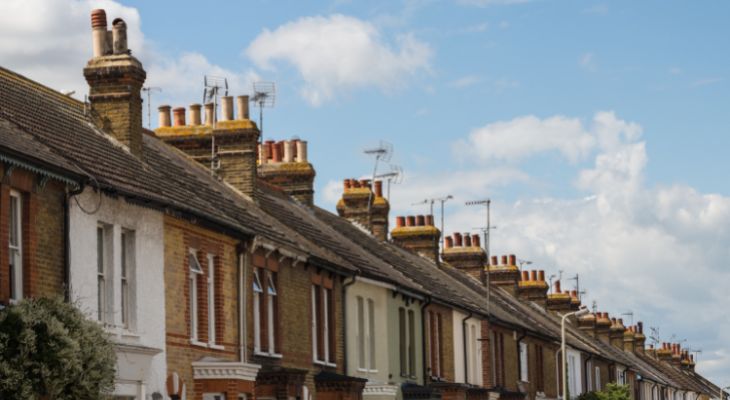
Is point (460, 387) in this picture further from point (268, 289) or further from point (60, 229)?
point (60, 229)

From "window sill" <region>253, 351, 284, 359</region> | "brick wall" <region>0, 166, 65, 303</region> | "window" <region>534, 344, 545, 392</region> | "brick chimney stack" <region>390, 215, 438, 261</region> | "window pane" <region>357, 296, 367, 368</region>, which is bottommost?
"window" <region>534, 344, 545, 392</region>

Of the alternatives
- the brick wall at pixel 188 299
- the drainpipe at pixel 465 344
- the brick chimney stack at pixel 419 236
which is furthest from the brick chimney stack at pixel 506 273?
the brick wall at pixel 188 299

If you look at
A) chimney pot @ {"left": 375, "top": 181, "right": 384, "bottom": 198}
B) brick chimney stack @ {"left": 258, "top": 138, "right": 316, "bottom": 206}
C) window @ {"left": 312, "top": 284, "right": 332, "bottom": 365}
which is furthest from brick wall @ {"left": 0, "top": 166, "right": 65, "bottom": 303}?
chimney pot @ {"left": 375, "top": 181, "right": 384, "bottom": 198}

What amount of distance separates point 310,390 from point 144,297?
380 inches

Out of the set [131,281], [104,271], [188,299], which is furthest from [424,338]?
[104,271]

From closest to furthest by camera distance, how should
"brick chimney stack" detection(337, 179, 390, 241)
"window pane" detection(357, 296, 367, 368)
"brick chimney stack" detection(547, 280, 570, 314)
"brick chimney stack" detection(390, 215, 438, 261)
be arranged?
"window pane" detection(357, 296, 367, 368), "brick chimney stack" detection(337, 179, 390, 241), "brick chimney stack" detection(390, 215, 438, 261), "brick chimney stack" detection(547, 280, 570, 314)

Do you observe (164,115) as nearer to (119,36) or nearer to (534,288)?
(119,36)

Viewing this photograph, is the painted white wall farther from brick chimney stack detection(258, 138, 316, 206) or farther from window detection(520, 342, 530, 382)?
window detection(520, 342, 530, 382)

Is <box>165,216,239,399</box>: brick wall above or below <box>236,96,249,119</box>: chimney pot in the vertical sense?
below

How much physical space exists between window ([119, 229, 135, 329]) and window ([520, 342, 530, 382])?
36.3 meters

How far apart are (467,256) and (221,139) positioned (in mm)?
30464

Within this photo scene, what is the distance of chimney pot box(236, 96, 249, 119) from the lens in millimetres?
38903

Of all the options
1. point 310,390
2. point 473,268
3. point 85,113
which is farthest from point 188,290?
point 473,268

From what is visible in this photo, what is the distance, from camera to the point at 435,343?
47312mm
